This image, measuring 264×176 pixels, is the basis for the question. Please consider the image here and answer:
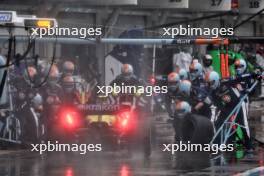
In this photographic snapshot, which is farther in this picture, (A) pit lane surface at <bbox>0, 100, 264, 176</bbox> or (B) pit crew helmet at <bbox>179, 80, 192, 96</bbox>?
(B) pit crew helmet at <bbox>179, 80, 192, 96</bbox>

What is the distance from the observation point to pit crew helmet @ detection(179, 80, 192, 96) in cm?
1866

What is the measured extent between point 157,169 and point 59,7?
43.7 ft

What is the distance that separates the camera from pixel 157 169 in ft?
50.8

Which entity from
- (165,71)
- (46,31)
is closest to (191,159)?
(46,31)

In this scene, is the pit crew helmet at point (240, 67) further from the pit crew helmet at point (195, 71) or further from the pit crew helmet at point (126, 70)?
the pit crew helmet at point (126, 70)

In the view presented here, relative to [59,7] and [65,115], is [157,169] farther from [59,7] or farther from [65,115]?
[59,7]

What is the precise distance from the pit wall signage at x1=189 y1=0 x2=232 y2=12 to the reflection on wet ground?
1489 centimetres

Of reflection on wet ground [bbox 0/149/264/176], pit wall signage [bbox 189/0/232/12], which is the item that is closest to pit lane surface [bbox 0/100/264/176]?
reflection on wet ground [bbox 0/149/264/176]
